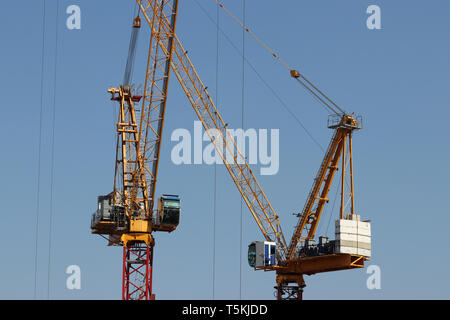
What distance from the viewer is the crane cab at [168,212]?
16925 centimetres

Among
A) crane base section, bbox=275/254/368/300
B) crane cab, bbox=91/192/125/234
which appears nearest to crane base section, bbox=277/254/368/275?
crane base section, bbox=275/254/368/300

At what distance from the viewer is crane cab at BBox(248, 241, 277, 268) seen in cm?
18688

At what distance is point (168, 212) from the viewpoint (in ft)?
556

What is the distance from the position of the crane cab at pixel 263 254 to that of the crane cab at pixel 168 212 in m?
23.1

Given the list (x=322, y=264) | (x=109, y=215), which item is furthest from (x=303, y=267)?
(x=109, y=215)

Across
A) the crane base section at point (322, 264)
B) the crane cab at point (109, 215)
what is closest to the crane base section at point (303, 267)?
the crane base section at point (322, 264)

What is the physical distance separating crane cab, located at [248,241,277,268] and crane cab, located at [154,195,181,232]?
23.1 metres

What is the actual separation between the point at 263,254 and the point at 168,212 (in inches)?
1041

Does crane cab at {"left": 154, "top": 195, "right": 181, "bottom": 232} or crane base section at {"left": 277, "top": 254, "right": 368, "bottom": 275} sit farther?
crane cab at {"left": 154, "top": 195, "right": 181, "bottom": 232}

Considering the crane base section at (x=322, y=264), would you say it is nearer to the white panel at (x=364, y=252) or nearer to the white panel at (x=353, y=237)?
the white panel at (x=364, y=252)

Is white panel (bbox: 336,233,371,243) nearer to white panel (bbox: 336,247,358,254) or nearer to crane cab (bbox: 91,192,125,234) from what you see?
white panel (bbox: 336,247,358,254)

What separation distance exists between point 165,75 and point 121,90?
806 inches
